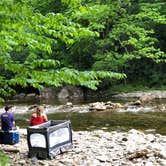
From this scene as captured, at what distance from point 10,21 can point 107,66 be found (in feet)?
94.5

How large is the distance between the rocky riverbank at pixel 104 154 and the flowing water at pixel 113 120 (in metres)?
3.89

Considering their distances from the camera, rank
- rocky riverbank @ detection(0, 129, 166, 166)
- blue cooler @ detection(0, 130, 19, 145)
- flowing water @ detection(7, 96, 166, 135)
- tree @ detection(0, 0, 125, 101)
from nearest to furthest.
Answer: tree @ detection(0, 0, 125, 101)
rocky riverbank @ detection(0, 129, 166, 166)
blue cooler @ detection(0, 130, 19, 145)
flowing water @ detection(7, 96, 166, 135)

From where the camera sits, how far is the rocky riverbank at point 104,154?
9422mm

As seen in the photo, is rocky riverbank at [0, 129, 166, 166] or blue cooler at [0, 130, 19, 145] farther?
blue cooler at [0, 130, 19, 145]

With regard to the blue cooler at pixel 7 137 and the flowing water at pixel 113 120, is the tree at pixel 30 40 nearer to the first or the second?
the blue cooler at pixel 7 137

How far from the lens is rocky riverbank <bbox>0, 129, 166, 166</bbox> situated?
371 inches

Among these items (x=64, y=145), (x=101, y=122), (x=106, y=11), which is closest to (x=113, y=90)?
(x=106, y=11)

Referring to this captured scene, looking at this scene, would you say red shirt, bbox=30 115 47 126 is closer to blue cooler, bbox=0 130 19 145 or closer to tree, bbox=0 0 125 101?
blue cooler, bbox=0 130 19 145


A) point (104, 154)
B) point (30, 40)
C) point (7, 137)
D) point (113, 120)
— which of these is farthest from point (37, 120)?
point (113, 120)

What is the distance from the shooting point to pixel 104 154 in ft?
33.6

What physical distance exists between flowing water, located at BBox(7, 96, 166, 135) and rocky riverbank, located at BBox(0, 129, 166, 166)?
12.8 feet

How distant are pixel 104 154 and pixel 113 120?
8.76 meters

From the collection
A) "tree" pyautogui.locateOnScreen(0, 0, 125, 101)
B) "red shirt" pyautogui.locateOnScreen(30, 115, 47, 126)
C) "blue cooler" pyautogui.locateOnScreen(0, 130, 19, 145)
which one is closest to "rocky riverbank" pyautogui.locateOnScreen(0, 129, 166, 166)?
"blue cooler" pyautogui.locateOnScreen(0, 130, 19, 145)

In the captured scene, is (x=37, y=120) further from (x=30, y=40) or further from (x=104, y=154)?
(x=30, y=40)
